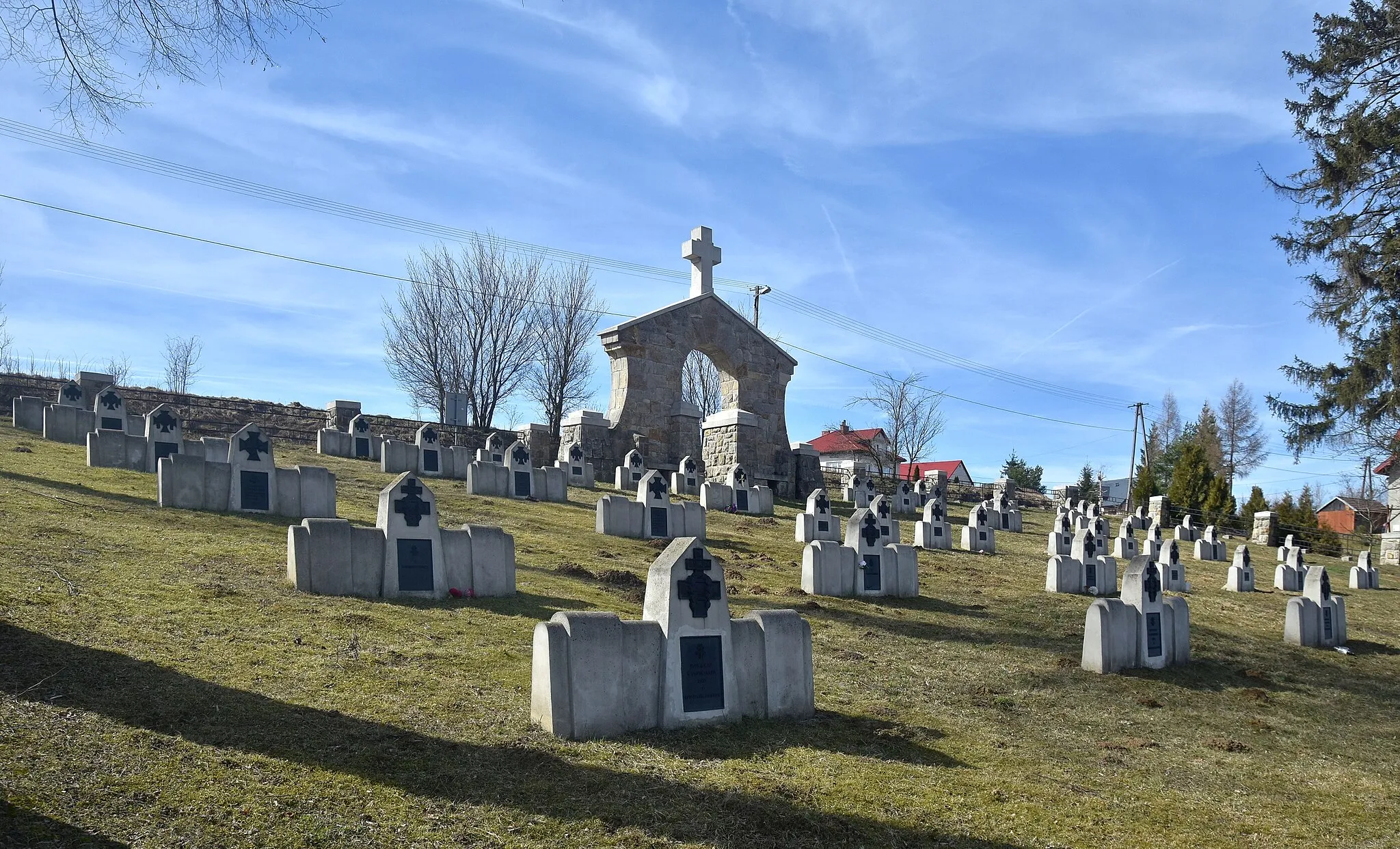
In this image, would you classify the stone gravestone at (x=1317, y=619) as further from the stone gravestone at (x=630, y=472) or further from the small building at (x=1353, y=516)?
the small building at (x=1353, y=516)

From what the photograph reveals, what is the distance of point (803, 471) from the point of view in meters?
28.6

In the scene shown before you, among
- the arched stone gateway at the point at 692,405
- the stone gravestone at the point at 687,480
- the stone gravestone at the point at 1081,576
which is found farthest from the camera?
the arched stone gateway at the point at 692,405

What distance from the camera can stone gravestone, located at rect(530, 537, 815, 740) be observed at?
17.7 ft

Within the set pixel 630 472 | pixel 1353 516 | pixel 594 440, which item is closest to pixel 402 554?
pixel 630 472

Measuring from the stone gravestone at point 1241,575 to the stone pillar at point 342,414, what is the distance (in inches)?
863

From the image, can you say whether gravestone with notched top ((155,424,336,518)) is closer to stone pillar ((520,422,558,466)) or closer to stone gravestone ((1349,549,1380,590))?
stone pillar ((520,422,558,466))

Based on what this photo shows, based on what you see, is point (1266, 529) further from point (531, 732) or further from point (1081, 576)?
point (531, 732)

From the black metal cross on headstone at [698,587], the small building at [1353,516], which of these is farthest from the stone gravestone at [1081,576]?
the small building at [1353,516]

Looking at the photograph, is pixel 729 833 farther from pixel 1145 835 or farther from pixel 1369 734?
pixel 1369 734

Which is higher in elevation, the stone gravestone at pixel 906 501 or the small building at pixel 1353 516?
the stone gravestone at pixel 906 501

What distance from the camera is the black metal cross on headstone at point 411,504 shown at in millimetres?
8336

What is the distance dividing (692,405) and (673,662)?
73.1 ft

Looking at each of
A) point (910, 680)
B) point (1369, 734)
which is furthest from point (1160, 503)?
point (910, 680)

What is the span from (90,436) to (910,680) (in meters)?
12.8
